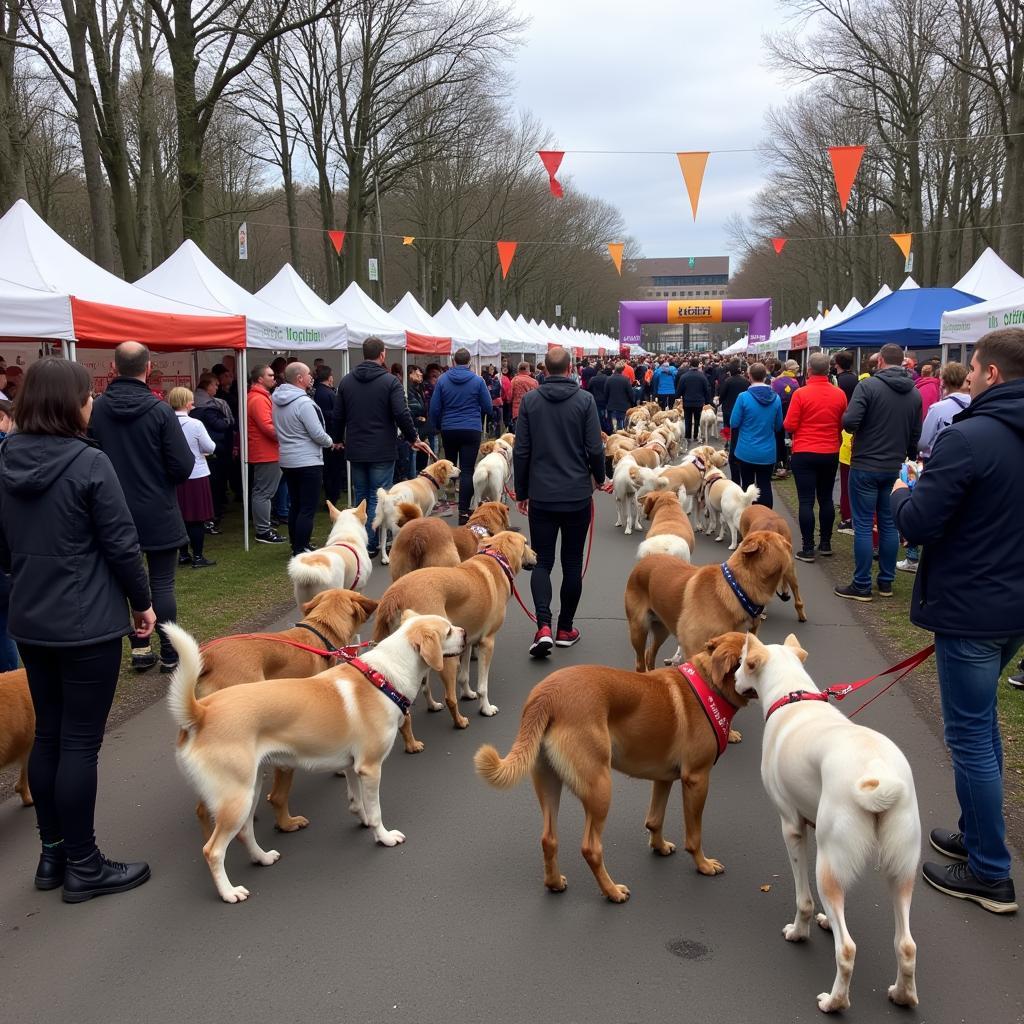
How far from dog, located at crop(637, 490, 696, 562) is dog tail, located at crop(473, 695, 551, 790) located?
10.4 ft

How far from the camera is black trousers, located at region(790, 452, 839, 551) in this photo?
8789mm

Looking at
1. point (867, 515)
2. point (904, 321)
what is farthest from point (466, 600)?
point (904, 321)

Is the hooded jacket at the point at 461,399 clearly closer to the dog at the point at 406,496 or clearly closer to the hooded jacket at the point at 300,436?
the dog at the point at 406,496

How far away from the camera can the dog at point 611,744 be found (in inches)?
121

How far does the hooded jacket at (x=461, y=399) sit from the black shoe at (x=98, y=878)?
7935mm

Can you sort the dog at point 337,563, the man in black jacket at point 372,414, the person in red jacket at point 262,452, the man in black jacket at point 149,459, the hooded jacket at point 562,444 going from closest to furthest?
the man in black jacket at point 149,459 → the dog at point 337,563 → the hooded jacket at point 562,444 → the man in black jacket at point 372,414 → the person in red jacket at point 262,452

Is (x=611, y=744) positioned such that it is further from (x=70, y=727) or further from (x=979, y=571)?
(x=70, y=727)

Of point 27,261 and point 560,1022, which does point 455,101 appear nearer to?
point 27,261

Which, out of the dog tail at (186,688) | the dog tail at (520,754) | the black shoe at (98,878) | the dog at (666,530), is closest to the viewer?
the dog tail at (520,754)

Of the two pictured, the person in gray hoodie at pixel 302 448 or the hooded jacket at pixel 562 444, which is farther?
the person in gray hoodie at pixel 302 448

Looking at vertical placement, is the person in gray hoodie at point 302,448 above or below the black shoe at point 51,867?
above

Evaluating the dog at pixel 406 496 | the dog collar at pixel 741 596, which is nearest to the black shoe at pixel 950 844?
the dog collar at pixel 741 596

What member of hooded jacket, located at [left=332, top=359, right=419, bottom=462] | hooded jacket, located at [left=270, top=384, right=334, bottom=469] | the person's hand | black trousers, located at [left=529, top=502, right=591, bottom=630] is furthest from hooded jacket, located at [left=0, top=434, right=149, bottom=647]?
hooded jacket, located at [left=332, top=359, right=419, bottom=462]

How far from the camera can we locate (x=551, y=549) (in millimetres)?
6188
